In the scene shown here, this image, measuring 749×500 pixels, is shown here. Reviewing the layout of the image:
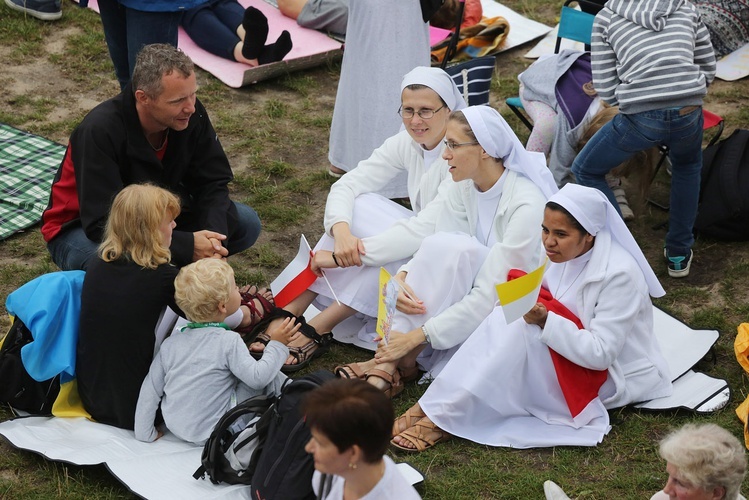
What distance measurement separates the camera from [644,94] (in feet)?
17.0

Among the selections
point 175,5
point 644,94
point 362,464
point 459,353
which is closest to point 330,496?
point 362,464

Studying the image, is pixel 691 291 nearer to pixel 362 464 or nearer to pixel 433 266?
pixel 433 266

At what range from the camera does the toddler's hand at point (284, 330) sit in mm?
4676

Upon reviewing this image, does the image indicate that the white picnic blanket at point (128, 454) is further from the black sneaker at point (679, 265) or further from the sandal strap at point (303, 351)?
the black sneaker at point (679, 265)

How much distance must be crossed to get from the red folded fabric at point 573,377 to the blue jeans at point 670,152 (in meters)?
1.50

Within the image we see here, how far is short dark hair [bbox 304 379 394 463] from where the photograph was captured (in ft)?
9.19

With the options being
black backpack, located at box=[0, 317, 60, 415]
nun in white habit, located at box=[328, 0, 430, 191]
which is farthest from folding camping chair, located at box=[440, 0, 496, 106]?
black backpack, located at box=[0, 317, 60, 415]

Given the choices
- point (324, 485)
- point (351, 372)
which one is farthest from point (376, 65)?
point (324, 485)

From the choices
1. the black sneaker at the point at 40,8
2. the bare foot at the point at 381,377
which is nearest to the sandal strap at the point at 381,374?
the bare foot at the point at 381,377

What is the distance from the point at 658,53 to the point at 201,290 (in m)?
2.78

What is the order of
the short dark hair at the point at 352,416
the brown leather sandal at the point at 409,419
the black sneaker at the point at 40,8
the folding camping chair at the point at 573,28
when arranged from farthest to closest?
the black sneaker at the point at 40,8
the folding camping chair at the point at 573,28
the brown leather sandal at the point at 409,419
the short dark hair at the point at 352,416

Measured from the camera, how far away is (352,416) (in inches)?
110

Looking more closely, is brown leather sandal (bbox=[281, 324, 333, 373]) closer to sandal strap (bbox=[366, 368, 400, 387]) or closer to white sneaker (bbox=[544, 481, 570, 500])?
sandal strap (bbox=[366, 368, 400, 387])

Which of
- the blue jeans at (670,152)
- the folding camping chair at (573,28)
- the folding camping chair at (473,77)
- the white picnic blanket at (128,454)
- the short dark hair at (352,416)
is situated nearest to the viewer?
the short dark hair at (352,416)
